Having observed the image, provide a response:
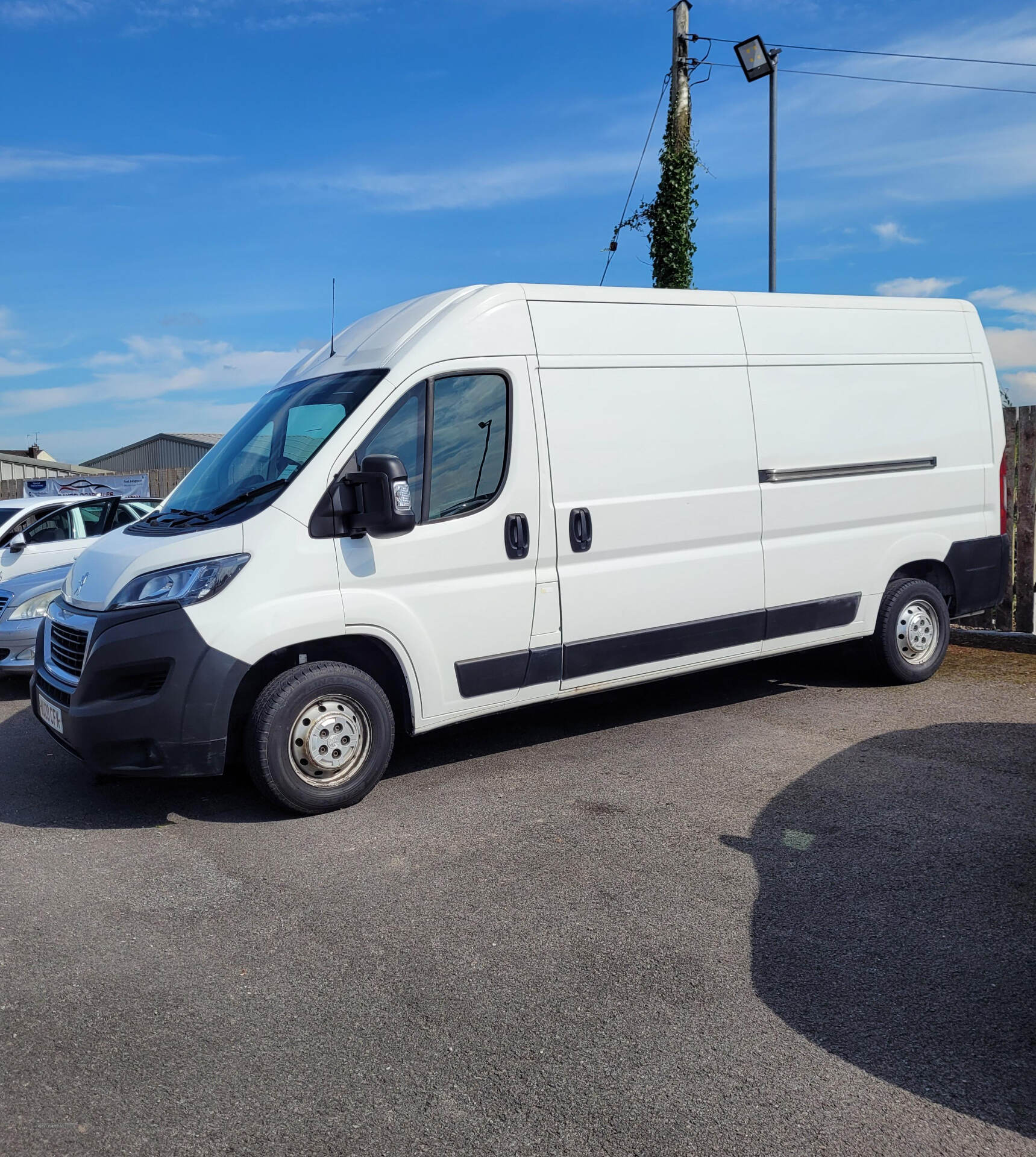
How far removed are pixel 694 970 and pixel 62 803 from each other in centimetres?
361

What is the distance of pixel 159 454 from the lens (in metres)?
50.4

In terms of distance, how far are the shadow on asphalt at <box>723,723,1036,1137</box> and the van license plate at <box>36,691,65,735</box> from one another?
128 inches

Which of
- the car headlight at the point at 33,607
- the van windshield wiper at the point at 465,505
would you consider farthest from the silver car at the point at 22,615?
the van windshield wiper at the point at 465,505

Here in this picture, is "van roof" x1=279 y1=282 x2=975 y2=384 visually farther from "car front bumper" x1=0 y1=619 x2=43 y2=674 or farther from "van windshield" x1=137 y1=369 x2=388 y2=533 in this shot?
"car front bumper" x1=0 y1=619 x2=43 y2=674

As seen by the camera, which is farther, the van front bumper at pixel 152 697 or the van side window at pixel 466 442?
the van side window at pixel 466 442

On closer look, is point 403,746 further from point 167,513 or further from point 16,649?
point 16,649

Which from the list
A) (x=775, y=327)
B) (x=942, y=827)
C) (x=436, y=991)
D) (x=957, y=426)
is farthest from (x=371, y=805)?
(x=957, y=426)

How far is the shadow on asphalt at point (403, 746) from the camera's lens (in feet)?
17.7

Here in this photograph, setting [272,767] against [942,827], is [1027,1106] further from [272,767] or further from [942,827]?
[272,767]

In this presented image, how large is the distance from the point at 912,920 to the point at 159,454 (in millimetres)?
50667

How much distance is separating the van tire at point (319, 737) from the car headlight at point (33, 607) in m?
4.29

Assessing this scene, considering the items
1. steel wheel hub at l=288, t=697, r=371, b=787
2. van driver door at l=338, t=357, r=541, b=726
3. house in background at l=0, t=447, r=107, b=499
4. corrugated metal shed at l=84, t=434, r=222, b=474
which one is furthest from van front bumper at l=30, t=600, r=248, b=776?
corrugated metal shed at l=84, t=434, r=222, b=474

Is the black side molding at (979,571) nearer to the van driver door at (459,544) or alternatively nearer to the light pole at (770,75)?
the van driver door at (459,544)

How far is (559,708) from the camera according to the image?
24.1 feet
